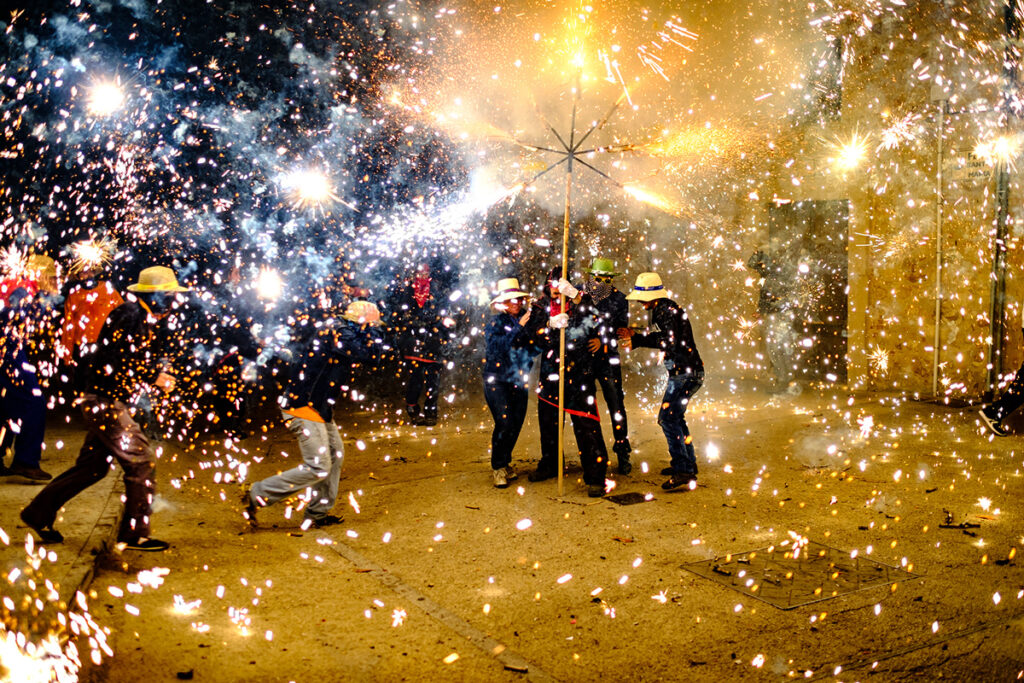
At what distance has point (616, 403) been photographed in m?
7.59

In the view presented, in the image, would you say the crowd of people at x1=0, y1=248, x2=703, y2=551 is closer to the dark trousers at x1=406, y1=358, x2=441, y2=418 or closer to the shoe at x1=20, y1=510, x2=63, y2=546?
the shoe at x1=20, y1=510, x2=63, y2=546

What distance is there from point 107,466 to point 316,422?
4.51 ft

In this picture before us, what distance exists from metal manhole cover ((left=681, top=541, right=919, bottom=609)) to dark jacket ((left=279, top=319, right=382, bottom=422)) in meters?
2.79

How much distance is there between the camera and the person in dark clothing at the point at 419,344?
33.0 ft

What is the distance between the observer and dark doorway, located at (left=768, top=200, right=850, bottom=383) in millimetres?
12383

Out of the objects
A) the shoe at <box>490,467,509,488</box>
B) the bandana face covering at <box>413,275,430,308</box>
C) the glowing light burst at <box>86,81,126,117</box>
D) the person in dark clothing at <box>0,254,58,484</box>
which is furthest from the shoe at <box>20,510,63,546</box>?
the glowing light burst at <box>86,81,126,117</box>

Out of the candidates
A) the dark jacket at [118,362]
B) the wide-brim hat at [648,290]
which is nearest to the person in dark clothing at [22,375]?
the dark jacket at [118,362]

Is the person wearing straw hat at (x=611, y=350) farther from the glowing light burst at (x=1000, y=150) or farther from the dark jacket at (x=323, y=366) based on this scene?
the glowing light burst at (x=1000, y=150)

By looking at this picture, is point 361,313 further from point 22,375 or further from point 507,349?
point 22,375

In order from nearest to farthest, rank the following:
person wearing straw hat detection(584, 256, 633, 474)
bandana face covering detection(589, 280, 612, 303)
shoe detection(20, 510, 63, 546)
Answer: shoe detection(20, 510, 63, 546) → person wearing straw hat detection(584, 256, 633, 474) → bandana face covering detection(589, 280, 612, 303)

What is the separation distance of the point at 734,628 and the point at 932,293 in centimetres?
875

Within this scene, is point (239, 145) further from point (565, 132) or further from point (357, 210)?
point (565, 132)

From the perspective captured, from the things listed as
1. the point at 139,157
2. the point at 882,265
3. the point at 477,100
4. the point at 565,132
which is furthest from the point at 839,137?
the point at 139,157

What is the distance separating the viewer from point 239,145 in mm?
13969
